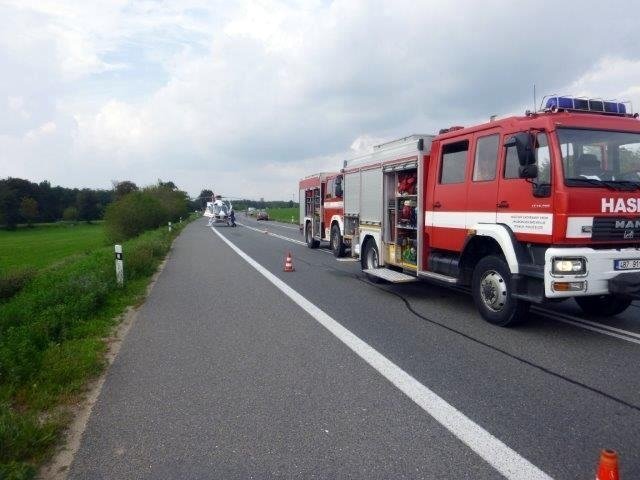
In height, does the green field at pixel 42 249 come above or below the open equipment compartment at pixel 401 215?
below

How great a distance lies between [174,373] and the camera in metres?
5.62

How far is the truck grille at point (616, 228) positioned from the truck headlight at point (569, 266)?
377mm

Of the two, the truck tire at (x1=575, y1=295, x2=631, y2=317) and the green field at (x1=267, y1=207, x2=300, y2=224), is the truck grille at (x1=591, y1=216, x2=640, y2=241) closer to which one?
the truck tire at (x1=575, y1=295, x2=631, y2=317)

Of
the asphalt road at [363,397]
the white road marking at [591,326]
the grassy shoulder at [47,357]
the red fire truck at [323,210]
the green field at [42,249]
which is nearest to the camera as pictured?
the asphalt road at [363,397]

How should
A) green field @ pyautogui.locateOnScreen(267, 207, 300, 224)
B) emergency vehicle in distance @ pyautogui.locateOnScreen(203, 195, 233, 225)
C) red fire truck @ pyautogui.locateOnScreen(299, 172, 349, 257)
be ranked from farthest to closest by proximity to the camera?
green field @ pyautogui.locateOnScreen(267, 207, 300, 224) < emergency vehicle in distance @ pyautogui.locateOnScreen(203, 195, 233, 225) < red fire truck @ pyautogui.locateOnScreen(299, 172, 349, 257)

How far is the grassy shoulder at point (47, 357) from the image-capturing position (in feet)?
12.6

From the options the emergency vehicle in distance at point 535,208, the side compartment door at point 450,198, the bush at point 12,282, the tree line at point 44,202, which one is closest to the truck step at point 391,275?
the emergency vehicle in distance at point 535,208

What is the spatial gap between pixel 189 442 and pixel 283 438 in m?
0.68

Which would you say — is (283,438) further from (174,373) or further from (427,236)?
(427,236)

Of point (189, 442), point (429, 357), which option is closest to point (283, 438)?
point (189, 442)

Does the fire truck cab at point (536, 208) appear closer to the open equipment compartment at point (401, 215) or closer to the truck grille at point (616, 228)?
the truck grille at point (616, 228)

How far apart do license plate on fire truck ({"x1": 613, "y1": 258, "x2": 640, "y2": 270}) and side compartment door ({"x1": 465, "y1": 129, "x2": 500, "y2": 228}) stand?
157cm

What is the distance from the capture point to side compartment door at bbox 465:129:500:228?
7429mm

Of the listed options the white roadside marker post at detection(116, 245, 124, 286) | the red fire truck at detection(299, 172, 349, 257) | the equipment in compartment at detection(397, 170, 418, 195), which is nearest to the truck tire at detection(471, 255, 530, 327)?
the equipment in compartment at detection(397, 170, 418, 195)
